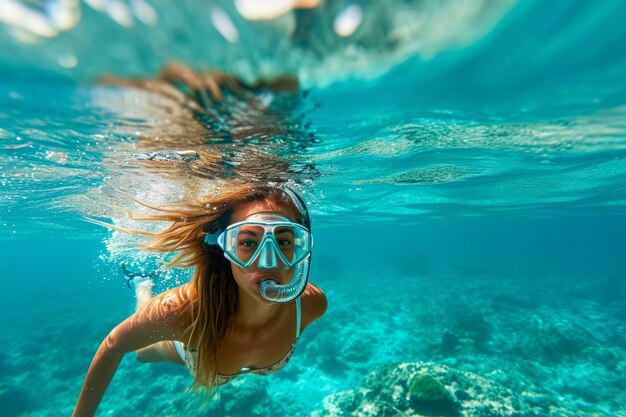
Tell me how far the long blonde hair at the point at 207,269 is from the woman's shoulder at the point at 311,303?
1.10 m

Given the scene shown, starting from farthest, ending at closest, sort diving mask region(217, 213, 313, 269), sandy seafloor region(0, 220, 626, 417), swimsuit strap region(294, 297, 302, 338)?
sandy seafloor region(0, 220, 626, 417) < swimsuit strap region(294, 297, 302, 338) < diving mask region(217, 213, 313, 269)

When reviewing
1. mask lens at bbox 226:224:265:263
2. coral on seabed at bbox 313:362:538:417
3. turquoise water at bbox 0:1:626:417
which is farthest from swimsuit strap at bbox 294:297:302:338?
coral on seabed at bbox 313:362:538:417

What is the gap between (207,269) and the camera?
4.23m

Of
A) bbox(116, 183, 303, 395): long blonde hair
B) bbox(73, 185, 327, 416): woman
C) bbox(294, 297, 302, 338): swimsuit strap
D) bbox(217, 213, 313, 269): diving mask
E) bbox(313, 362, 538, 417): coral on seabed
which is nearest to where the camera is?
bbox(73, 185, 327, 416): woman

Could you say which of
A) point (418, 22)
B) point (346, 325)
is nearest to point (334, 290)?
point (346, 325)

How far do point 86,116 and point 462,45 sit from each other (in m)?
6.31

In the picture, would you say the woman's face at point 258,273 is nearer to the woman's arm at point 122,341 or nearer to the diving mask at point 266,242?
the diving mask at point 266,242

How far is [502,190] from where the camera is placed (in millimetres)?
18859

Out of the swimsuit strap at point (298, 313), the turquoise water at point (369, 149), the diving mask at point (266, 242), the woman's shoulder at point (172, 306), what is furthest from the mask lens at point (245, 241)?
the turquoise water at point (369, 149)

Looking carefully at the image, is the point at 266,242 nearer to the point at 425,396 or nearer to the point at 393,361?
the point at 425,396

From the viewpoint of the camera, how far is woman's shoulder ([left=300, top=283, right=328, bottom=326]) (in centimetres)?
482

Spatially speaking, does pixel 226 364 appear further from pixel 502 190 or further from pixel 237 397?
pixel 502 190

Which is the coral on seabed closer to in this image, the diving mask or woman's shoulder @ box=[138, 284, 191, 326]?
the diving mask

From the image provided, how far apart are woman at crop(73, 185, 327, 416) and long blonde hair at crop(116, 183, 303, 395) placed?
0.5 inches
